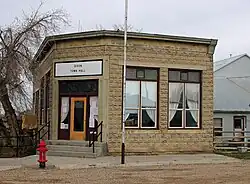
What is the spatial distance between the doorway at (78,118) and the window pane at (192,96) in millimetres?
5156

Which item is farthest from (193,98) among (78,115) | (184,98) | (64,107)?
(64,107)

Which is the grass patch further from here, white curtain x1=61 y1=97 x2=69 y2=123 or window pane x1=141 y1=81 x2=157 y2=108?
white curtain x1=61 y1=97 x2=69 y2=123

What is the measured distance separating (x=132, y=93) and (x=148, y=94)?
2.67 feet

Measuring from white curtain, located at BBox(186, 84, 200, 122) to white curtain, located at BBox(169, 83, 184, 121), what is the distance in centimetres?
46

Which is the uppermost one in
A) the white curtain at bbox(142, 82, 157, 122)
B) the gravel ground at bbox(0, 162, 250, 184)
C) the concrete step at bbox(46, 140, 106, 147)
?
the white curtain at bbox(142, 82, 157, 122)

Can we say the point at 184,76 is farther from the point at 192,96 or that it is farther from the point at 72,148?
the point at 72,148

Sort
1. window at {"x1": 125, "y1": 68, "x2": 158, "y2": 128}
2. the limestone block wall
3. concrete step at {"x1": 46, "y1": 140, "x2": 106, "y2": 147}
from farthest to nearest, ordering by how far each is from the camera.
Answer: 1. window at {"x1": 125, "y1": 68, "x2": 158, "y2": 128}
2. the limestone block wall
3. concrete step at {"x1": 46, "y1": 140, "x2": 106, "y2": 147}

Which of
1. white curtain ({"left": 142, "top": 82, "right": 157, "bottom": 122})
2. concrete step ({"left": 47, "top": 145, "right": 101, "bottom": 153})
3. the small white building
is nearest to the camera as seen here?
concrete step ({"left": 47, "top": 145, "right": 101, "bottom": 153})

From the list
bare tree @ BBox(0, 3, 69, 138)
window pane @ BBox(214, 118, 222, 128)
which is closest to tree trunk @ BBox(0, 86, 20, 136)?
bare tree @ BBox(0, 3, 69, 138)

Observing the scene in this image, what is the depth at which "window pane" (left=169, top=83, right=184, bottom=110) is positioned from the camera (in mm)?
25062

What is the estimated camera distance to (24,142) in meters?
27.5

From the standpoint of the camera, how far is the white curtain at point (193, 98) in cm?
2555

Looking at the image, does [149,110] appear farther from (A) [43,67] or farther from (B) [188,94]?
(A) [43,67]

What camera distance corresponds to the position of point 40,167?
1902 cm
